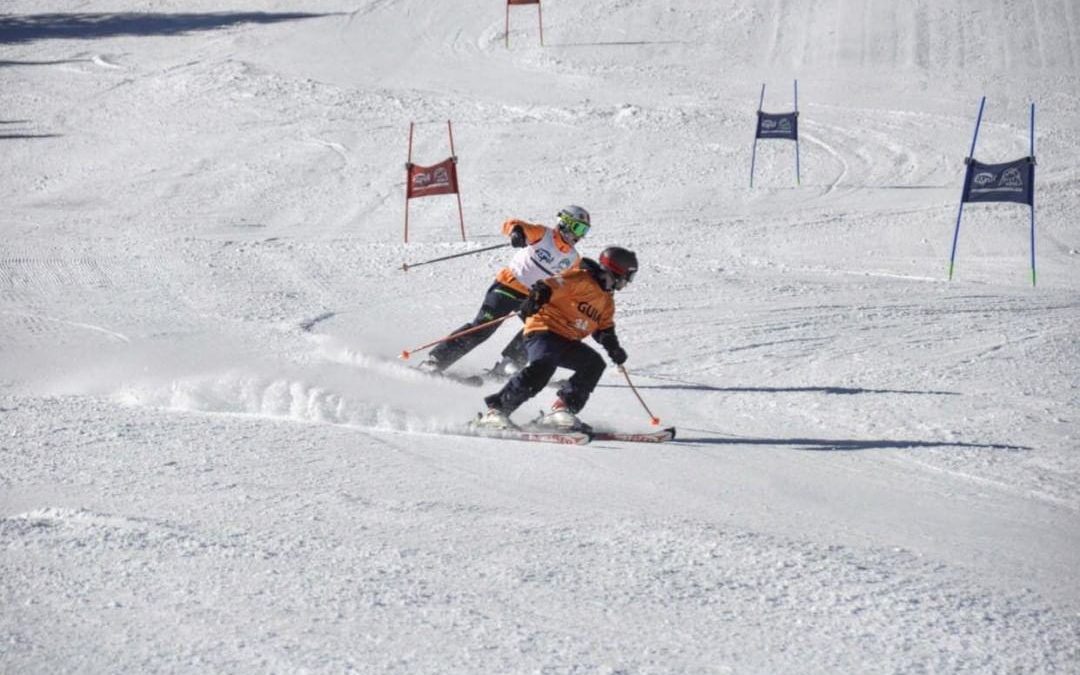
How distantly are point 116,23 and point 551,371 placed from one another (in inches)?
1123

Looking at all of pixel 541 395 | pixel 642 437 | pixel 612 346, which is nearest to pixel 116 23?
pixel 541 395

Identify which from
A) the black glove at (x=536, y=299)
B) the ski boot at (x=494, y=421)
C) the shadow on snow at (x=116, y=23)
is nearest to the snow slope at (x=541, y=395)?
the ski boot at (x=494, y=421)

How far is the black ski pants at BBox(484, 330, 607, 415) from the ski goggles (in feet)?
6.33

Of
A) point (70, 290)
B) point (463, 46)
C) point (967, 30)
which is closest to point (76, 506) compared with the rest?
point (70, 290)

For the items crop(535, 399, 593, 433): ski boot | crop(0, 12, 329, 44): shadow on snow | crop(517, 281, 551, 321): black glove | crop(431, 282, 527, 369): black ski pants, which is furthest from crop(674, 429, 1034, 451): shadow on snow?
crop(0, 12, 329, 44): shadow on snow

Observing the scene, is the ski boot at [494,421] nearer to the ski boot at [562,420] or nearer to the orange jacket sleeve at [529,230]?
the ski boot at [562,420]

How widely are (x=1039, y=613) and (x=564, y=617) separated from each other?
1.85 m

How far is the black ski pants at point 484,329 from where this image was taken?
30.7 feet

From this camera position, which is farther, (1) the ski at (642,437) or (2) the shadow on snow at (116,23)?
(2) the shadow on snow at (116,23)

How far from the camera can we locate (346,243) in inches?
590

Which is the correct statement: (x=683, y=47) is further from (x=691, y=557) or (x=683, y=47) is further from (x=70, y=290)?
(x=691, y=557)

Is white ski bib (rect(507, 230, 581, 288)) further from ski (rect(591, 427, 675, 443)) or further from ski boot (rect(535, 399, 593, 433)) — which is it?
ski (rect(591, 427, 675, 443))

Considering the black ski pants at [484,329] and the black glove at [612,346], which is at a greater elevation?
the black glove at [612,346]

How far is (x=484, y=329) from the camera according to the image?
934 cm
